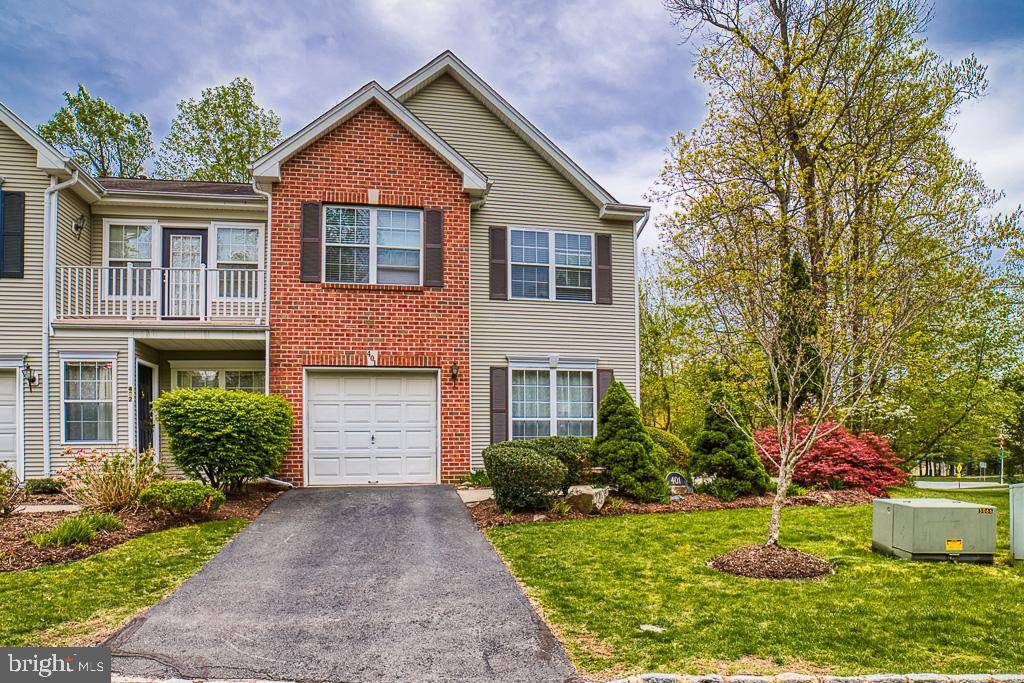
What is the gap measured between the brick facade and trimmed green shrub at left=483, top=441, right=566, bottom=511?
9.82 ft

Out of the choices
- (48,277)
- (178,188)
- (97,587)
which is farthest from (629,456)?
(178,188)

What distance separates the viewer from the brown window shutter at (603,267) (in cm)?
1458

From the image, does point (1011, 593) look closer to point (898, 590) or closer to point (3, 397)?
point (898, 590)

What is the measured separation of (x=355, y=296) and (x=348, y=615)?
7538 millimetres

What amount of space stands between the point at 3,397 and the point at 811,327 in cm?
1543

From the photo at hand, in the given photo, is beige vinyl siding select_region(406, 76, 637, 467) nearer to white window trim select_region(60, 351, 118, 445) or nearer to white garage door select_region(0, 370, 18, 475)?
white window trim select_region(60, 351, 118, 445)

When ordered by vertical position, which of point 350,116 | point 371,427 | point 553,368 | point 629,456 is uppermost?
point 350,116

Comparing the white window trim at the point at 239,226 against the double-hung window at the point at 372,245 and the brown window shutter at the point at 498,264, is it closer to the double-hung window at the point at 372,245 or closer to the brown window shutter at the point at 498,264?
the double-hung window at the point at 372,245

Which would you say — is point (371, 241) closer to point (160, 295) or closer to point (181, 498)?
point (160, 295)

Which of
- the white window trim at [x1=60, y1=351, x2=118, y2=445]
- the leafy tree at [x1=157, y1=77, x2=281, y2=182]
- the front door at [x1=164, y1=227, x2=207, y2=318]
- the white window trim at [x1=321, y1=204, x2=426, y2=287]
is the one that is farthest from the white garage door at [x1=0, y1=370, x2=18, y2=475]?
the leafy tree at [x1=157, y1=77, x2=281, y2=182]

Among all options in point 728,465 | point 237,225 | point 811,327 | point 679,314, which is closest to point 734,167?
point 811,327

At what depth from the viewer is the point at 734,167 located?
665 inches

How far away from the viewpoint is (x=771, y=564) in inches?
272

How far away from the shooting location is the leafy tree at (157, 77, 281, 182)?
85.3 feet
